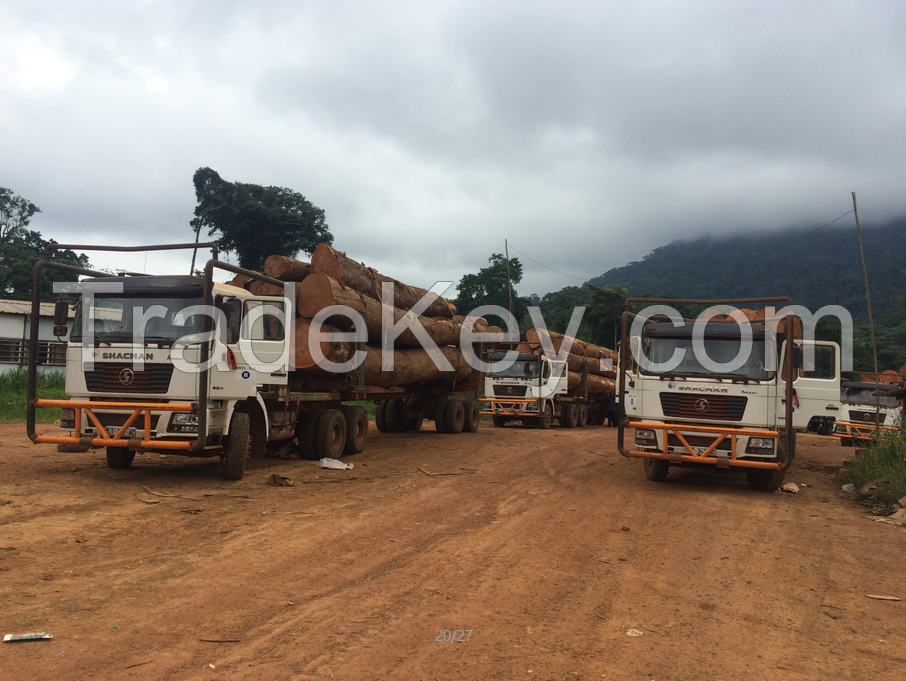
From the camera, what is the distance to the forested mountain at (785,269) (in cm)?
7588

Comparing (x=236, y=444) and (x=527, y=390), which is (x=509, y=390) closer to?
(x=527, y=390)

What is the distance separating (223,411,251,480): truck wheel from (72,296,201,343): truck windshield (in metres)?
1.28

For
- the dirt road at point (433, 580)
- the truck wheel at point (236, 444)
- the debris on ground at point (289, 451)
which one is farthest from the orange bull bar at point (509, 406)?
the truck wheel at point (236, 444)

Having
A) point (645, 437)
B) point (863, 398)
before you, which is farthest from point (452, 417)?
point (863, 398)

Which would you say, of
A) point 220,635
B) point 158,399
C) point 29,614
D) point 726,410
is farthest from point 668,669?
point 158,399

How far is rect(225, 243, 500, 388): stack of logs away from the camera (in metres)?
10.7

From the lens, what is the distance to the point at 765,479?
929 centimetres

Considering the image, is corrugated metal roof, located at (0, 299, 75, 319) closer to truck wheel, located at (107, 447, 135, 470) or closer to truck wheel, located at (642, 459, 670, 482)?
truck wheel, located at (107, 447, 135, 470)

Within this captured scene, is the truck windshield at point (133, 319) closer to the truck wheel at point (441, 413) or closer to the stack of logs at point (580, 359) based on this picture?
the truck wheel at point (441, 413)

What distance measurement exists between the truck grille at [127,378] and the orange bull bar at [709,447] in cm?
627

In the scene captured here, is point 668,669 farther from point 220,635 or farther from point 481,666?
point 220,635

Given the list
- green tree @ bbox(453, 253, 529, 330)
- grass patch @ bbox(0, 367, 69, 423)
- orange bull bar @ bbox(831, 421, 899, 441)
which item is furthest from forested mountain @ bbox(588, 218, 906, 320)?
grass patch @ bbox(0, 367, 69, 423)

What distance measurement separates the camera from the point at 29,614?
13.7 feet

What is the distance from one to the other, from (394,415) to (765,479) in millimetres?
9836
